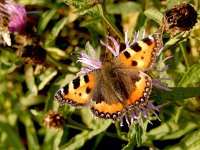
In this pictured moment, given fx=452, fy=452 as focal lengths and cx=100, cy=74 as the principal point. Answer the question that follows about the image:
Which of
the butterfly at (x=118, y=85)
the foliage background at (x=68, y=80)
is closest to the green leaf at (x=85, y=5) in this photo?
the foliage background at (x=68, y=80)

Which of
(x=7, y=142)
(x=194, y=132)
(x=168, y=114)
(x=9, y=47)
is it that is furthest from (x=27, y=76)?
A: (x=194, y=132)

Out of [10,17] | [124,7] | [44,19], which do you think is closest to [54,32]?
[44,19]

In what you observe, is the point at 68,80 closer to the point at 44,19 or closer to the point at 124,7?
the point at 44,19

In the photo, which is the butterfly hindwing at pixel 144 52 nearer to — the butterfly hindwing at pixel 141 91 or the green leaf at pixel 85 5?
the butterfly hindwing at pixel 141 91

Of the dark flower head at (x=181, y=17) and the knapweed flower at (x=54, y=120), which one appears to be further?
the knapweed flower at (x=54, y=120)

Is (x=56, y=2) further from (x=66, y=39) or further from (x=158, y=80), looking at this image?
(x=158, y=80)

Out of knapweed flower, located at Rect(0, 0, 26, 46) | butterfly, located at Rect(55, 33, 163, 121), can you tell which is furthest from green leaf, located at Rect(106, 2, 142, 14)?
butterfly, located at Rect(55, 33, 163, 121)

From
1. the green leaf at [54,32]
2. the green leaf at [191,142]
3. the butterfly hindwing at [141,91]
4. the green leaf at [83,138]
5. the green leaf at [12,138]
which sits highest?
the butterfly hindwing at [141,91]
